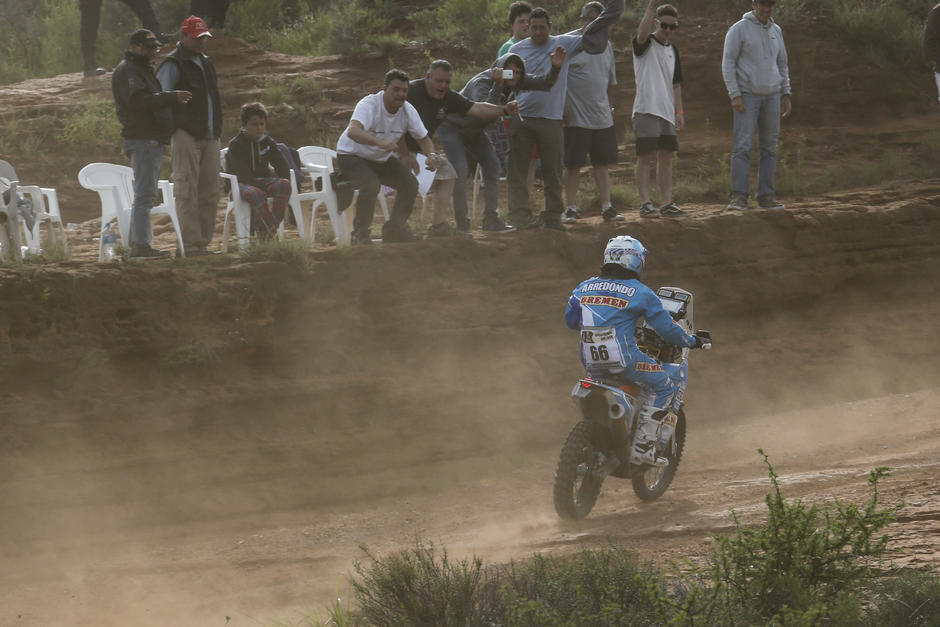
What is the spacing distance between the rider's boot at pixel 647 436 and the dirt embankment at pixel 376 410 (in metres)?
0.43

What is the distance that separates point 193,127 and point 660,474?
5700 millimetres

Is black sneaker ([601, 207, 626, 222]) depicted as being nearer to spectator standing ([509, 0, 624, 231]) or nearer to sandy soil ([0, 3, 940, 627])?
sandy soil ([0, 3, 940, 627])

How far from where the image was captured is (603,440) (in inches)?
335

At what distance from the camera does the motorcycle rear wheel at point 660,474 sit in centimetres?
909

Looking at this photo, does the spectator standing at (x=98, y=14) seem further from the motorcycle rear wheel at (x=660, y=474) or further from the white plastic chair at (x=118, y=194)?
the motorcycle rear wheel at (x=660, y=474)

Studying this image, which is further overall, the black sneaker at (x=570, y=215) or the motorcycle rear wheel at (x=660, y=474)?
the black sneaker at (x=570, y=215)

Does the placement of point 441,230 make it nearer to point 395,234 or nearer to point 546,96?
point 395,234

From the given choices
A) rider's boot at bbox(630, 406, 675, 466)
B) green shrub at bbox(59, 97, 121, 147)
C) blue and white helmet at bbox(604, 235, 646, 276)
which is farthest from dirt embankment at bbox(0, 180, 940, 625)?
green shrub at bbox(59, 97, 121, 147)

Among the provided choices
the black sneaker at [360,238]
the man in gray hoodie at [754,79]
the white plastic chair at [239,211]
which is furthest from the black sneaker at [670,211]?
the white plastic chair at [239,211]

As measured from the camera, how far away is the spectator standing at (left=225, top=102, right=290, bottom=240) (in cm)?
1152

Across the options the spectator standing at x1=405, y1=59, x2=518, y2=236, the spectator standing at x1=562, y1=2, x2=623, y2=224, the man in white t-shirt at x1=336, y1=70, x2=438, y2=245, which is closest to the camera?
the man in white t-shirt at x1=336, y1=70, x2=438, y2=245

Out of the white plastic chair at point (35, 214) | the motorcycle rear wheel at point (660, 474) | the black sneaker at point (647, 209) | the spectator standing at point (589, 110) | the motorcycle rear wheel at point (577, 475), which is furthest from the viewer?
the black sneaker at point (647, 209)

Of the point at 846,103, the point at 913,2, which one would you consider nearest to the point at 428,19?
the point at 846,103

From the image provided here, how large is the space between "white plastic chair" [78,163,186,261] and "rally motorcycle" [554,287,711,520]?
4.96 m
